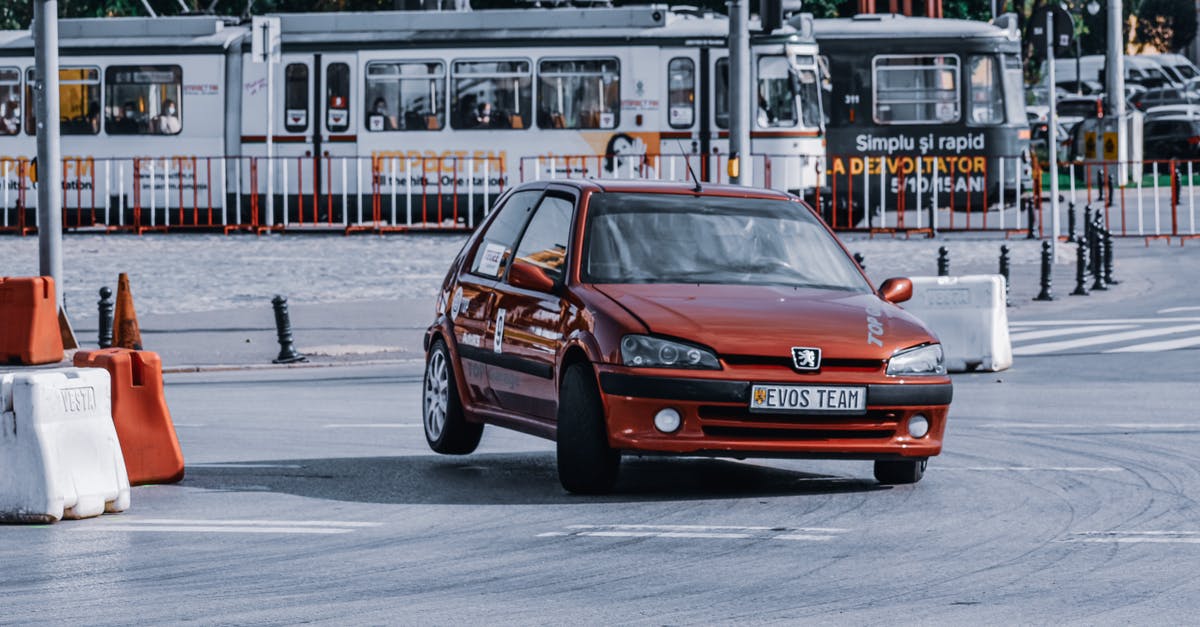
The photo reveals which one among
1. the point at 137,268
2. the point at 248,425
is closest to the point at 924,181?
the point at 137,268

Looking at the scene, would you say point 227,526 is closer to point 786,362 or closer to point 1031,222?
point 786,362

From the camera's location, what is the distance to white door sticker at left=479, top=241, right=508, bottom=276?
38.9 ft

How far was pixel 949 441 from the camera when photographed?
1299cm

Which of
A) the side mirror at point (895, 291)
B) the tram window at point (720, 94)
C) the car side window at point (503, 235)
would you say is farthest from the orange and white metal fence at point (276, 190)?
the side mirror at point (895, 291)

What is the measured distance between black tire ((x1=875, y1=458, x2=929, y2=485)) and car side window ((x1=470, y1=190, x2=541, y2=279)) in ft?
7.13

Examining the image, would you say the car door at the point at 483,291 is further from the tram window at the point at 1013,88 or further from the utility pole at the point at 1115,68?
the utility pole at the point at 1115,68

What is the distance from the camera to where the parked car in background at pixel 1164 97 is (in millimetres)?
68812

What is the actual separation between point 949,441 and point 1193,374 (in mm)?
5459

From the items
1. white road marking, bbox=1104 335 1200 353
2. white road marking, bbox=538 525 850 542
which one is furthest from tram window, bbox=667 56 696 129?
white road marking, bbox=538 525 850 542

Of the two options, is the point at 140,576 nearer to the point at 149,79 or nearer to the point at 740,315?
the point at 740,315

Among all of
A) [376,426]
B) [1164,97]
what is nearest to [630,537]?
[376,426]

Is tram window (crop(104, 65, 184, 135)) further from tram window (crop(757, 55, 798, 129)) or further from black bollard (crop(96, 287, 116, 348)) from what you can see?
black bollard (crop(96, 287, 116, 348))

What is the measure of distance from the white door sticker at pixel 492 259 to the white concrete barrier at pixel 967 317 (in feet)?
21.8

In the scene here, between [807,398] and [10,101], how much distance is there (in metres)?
28.2
